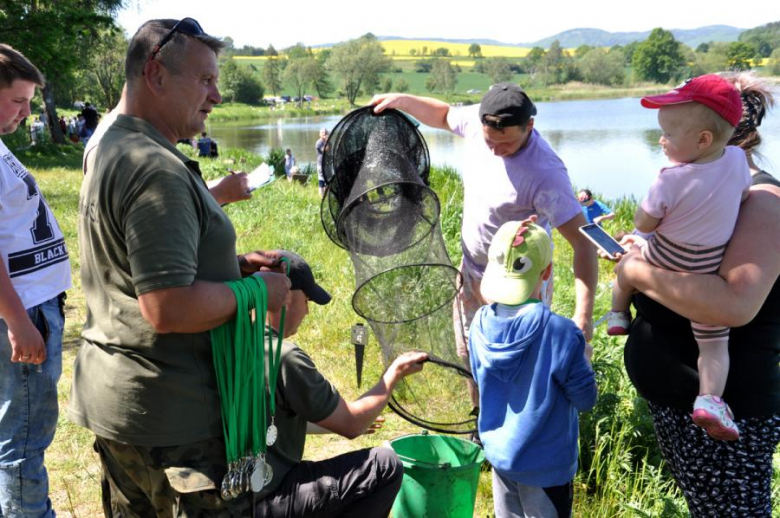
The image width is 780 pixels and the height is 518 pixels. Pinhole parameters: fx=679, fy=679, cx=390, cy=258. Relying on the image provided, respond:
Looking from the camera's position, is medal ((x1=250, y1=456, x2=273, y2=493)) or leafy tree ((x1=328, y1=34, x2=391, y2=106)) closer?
medal ((x1=250, y1=456, x2=273, y2=493))

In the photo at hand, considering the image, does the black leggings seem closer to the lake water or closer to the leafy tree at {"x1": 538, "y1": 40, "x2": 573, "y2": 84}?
the lake water

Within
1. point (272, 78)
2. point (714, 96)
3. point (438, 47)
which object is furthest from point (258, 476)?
point (438, 47)

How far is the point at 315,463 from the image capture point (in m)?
2.35

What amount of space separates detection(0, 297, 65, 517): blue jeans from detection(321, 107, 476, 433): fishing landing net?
1293 millimetres

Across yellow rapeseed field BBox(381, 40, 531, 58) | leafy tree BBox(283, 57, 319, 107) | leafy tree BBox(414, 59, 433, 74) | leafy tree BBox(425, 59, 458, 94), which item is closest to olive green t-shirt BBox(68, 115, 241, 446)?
leafy tree BBox(425, 59, 458, 94)

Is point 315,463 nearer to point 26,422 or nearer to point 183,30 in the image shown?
point 26,422

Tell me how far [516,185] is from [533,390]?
1.11 meters

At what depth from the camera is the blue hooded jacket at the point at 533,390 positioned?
89.1 inches

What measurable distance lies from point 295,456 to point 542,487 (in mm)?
878

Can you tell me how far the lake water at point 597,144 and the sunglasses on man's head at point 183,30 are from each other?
76.6 inches

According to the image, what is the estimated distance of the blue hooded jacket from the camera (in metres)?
2.26

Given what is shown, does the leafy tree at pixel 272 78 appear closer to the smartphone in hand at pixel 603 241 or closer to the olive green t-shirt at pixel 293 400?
the smartphone in hand at pixel 603 241

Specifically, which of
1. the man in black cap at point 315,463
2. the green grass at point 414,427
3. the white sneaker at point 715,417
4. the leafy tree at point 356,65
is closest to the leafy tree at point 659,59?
the leafy tree at point 356,65

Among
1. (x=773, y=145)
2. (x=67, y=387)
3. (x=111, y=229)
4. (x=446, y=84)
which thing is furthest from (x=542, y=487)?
(x=446, y=84)
